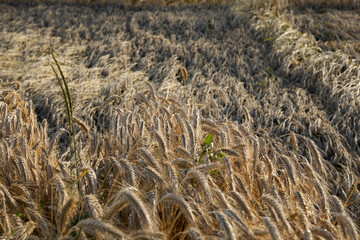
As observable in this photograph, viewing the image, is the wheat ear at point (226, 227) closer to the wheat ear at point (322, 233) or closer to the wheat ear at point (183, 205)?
the wheat ear at point (183, 205)

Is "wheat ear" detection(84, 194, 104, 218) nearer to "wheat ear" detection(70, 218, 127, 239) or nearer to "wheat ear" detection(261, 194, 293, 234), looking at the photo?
"wheat ear" detection(70, 218, 127, 239)

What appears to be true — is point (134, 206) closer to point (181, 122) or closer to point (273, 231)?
point (273, 231)

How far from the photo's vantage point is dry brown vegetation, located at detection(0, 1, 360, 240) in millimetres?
1506

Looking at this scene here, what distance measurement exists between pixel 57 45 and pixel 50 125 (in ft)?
6.84

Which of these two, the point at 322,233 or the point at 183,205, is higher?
the point at 183,205

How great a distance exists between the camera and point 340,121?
335cm

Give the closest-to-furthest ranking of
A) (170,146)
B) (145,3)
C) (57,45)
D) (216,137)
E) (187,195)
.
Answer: (187,195) < (170,146) < (216,137) < (57,45) < (145,3)

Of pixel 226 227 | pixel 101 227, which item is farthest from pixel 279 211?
pixel 101 227

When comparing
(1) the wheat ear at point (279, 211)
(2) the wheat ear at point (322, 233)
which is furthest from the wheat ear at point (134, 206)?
(2) the wheat ear at point (322, 233)

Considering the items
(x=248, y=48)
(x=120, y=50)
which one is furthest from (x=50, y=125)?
(x=248, y=48)

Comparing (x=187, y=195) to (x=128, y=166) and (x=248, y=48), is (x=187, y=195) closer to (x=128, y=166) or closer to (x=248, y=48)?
(x=128, y=166)

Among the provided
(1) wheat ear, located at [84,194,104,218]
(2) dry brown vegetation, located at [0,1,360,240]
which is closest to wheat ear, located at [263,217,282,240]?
(2) dry brown vegetation, located at [0,1,360,240]

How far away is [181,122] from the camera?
223 cm

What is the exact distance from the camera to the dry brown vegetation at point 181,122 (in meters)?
1.51
